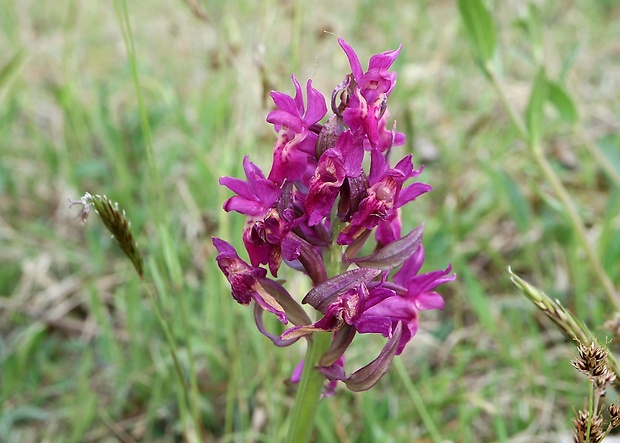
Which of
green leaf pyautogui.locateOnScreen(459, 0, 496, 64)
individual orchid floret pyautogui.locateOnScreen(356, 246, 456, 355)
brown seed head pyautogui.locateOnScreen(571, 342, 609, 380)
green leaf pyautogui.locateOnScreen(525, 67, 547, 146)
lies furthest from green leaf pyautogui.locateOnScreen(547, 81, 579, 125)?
brown seed head pyautogui.locateOnScreen(571, 342, 609, 380)

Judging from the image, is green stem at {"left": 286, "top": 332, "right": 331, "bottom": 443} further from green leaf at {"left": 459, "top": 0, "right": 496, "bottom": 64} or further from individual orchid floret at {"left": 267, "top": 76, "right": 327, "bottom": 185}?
green leaf at {"left": 459, "top": 0, "right": 496, "bottom": 64}

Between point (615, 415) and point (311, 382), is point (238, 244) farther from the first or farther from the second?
point (615, 415)

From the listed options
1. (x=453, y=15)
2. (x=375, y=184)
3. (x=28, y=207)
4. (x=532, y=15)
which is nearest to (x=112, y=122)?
(x=28, y=207)

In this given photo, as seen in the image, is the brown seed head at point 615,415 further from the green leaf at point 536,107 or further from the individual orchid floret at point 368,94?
the green leaf at point 536,107

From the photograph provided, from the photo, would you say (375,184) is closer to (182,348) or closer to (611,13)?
(182,348)

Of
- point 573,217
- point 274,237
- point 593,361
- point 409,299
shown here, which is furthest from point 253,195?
point 573,217

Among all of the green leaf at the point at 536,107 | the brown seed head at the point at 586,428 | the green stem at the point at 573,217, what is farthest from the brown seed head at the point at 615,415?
the green leaf at the point at 536,107
